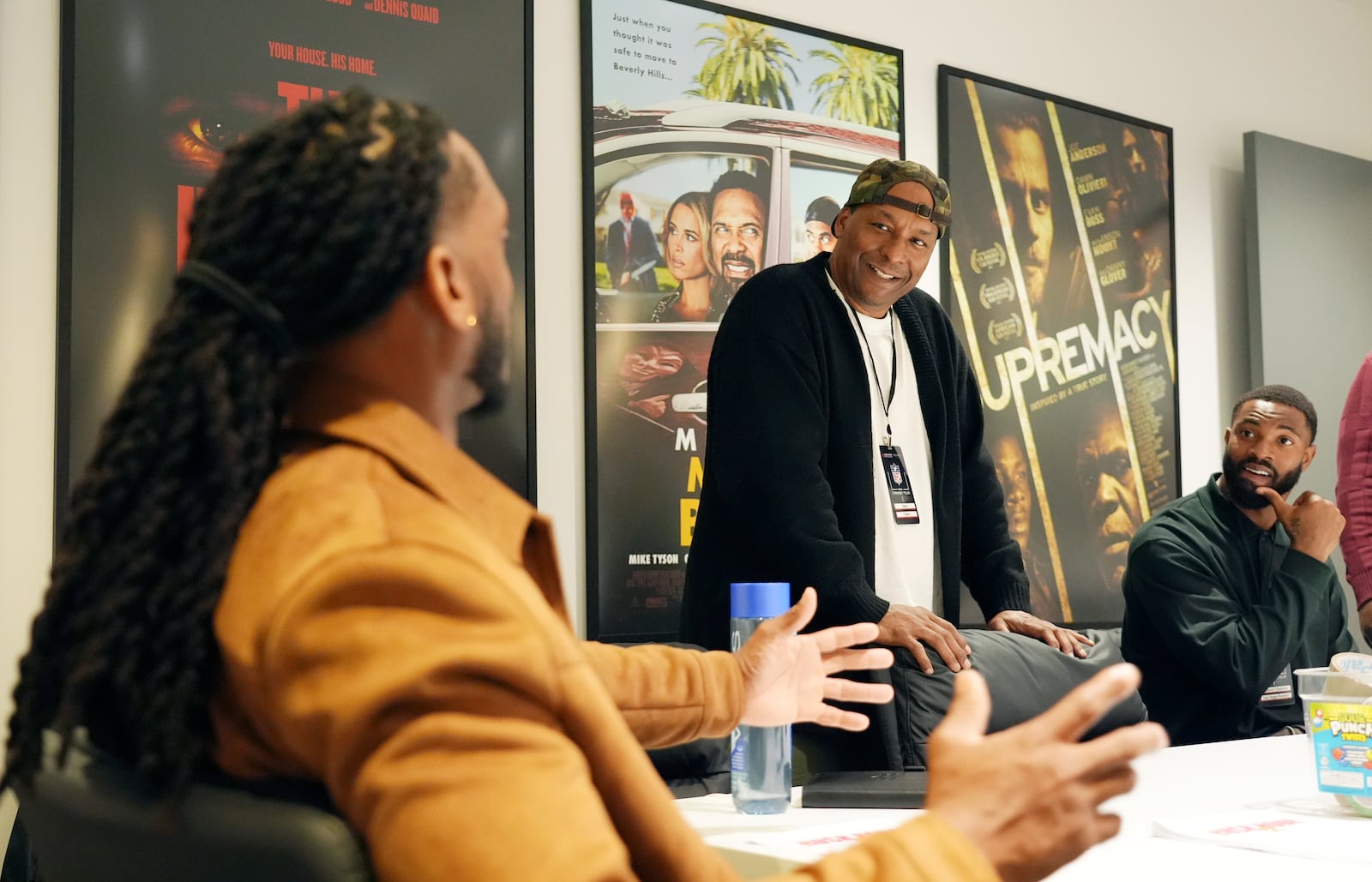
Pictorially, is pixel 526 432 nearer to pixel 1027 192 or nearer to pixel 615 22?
pixel 615 22

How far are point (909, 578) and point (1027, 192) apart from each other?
2.06 metres

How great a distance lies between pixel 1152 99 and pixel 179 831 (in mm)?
4679

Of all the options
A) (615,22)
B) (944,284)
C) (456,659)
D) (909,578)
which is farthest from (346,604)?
(944,284)

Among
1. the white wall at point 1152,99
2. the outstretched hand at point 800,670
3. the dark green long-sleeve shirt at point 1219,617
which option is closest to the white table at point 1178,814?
the outstretched hand at point 800,670

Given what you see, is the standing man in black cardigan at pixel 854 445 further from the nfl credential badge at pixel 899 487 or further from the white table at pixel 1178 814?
the white table at pixel 1178 814

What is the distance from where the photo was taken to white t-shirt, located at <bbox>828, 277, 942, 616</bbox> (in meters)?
2.57

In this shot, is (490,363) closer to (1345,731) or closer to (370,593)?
(370,593)

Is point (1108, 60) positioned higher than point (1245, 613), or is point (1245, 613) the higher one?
point (1108, 60)

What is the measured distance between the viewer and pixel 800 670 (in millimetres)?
1297

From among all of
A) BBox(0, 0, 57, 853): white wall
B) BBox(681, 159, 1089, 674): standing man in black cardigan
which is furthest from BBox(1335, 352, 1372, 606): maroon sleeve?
BBox(0, 0, 57, 853): white wall

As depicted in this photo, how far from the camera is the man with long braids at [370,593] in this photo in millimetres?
601

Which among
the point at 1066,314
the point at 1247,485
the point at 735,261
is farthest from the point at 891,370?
the point at 1066,314

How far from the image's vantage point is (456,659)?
604mm

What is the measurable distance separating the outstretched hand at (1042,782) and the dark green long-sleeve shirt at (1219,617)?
2.37 metres
